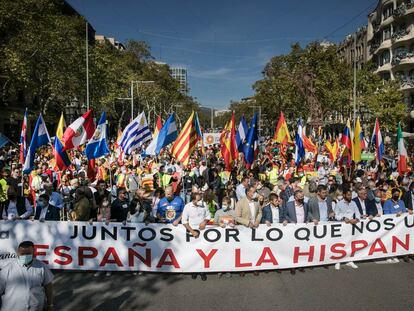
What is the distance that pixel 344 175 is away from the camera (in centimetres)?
1448

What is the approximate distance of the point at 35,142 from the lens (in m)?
9.88

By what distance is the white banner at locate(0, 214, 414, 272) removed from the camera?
22.2 feet

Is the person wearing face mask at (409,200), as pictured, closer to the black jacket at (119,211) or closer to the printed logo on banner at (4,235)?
the black jacket at (119,211)

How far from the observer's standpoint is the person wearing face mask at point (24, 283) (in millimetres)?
3908

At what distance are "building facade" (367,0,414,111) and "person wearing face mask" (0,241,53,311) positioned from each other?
42764mm

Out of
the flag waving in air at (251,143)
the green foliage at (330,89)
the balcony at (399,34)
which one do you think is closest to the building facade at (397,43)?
the balcony at (399,34)

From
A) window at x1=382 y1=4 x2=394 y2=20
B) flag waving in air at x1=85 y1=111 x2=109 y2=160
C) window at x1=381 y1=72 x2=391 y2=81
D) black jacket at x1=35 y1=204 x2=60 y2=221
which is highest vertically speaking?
window at x1=382 y1=4 x2=394 y2=20

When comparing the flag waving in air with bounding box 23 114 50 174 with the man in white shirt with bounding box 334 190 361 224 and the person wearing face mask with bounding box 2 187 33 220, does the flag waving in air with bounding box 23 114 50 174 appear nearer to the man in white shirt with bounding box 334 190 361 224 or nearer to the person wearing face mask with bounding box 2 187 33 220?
the person wearing face mask with bounding box 2 187 33 220

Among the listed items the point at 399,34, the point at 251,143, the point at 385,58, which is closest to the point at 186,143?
the point at 251,143

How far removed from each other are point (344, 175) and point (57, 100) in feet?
84.0

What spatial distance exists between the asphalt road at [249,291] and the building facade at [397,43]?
38.8 meters

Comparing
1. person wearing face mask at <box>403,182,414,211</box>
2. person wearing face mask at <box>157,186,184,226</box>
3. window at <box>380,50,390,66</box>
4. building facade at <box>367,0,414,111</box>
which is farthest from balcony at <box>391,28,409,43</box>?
person wearing face mask at <box>157,186,184,226</box>

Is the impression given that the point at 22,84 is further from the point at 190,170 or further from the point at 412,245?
the point at 412,245

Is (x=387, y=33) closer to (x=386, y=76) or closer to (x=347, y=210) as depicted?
(x=386, y=76)
